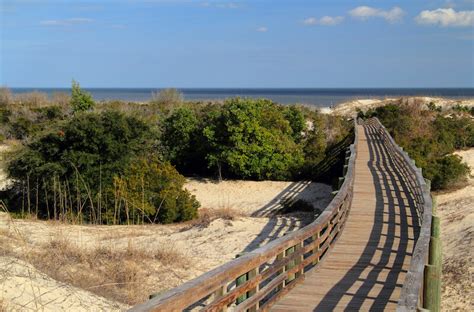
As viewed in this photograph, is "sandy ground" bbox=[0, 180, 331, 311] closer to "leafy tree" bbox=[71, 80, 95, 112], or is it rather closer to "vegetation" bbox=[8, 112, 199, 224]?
"vegetation" bbox=[8, 112, 199, 224]

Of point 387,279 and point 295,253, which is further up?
point 295,253

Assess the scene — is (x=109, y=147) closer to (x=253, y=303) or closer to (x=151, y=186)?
(x=151, y=186)

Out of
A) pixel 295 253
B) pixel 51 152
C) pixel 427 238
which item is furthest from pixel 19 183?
pixel 427 238

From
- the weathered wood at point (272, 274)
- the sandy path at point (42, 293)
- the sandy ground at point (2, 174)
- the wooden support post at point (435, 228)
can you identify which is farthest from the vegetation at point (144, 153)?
the wooden support post at point (435, 228)

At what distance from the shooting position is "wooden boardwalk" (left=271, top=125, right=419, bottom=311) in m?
6.75

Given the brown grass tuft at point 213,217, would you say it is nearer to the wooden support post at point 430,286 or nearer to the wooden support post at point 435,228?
the wooden support post at point 435,228

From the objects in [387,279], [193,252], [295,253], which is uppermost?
[295,253]

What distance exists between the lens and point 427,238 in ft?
20.9

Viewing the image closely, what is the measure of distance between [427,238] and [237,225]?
37.3 ft

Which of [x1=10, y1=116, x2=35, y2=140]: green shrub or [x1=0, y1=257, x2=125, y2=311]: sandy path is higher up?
[x1=10, y1=116, x2=35, y2=140]: green shrub

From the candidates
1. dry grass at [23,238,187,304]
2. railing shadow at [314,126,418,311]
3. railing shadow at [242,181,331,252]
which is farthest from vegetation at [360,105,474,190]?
dry grass at [23,238,187,304]

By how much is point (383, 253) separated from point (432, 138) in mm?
22452

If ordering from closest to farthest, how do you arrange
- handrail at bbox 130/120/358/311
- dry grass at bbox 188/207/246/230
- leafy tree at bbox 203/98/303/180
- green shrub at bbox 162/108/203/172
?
handrail at bbox 130/120/358/311, dry grass at bbox 188/207/246/230, leafy tree at bbox 203/98/303/180, green shrub at bbox 162/108/203/172

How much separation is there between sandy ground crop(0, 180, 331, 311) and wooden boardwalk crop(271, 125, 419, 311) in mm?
3161
